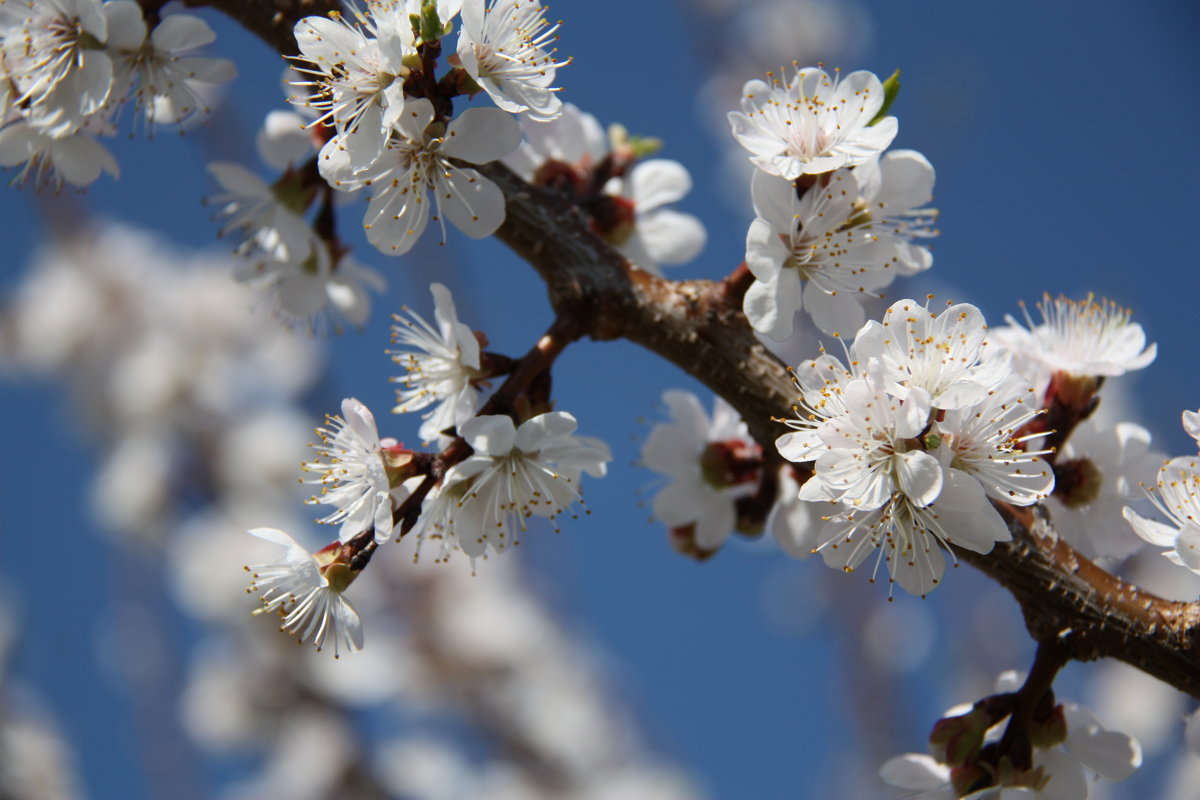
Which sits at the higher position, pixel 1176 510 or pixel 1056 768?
pixel 1176 510

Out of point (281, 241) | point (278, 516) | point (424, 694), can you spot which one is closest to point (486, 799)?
point (424, 694)

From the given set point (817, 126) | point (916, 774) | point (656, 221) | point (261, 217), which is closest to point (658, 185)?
point (656, 221)

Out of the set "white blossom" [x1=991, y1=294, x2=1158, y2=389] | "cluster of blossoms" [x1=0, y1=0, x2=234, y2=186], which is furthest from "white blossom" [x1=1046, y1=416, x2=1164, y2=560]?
"cluster of blossoms" [x1=0, y1=0, x2=234, y2=186]

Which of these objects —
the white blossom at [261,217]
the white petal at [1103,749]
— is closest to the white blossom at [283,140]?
the white blossom at [261,217]

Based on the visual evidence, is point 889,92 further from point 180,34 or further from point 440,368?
point 180,34

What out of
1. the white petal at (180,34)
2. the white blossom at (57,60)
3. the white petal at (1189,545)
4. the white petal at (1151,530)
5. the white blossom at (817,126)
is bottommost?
the white blossom at (57,60)

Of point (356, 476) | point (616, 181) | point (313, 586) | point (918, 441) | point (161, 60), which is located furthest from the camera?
point (616, 181)

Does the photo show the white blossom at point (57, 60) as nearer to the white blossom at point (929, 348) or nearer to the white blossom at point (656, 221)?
the white blossom at point (656, 221)
